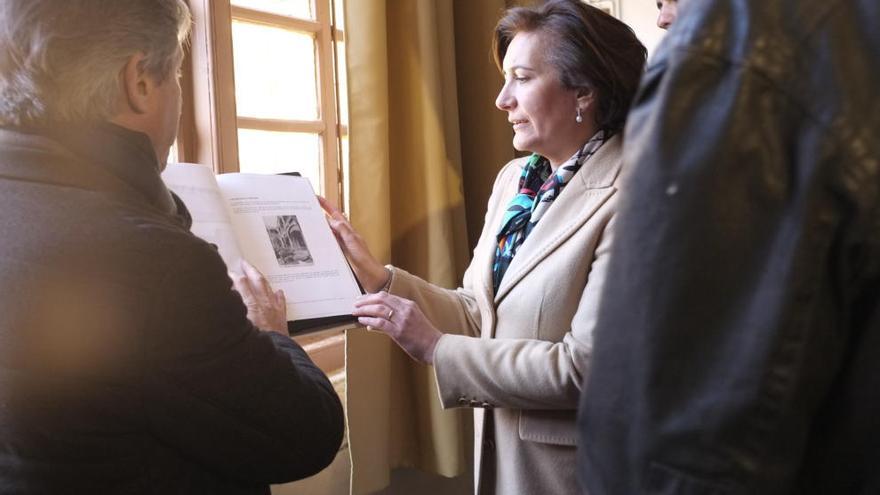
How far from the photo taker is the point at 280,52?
2.04m

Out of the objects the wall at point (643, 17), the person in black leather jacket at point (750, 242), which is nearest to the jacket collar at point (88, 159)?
the person in black leather jacket at point (750, 242)

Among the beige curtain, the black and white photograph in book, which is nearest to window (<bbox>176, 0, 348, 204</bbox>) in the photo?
the beige curtain

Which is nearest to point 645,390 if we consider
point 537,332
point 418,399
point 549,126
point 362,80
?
point 537,332

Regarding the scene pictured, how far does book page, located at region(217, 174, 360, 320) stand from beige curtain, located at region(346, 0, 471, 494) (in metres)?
0.42

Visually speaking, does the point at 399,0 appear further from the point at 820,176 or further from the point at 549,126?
the point at 820,176

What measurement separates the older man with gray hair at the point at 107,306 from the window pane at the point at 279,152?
0.96m

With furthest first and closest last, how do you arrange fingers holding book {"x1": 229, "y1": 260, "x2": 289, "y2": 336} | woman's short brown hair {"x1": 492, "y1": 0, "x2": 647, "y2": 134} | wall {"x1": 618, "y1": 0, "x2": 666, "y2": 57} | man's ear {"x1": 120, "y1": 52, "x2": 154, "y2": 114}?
wall {"x1": 618, "y1": 0, "x2": 666, "y2": 57}, woman's short brown hair {"x1": 492, "y1": 0, "x2": 647, "y2": 134}, fingers holding book {"x1": 229, "y1": 260, "x2": 289, "y2": 336}, man's ear {"x1": 120, "y1": 52, "x2": 154, "y2": 114}

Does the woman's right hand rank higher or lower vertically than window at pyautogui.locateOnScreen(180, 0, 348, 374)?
lower

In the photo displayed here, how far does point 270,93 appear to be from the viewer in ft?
6.66

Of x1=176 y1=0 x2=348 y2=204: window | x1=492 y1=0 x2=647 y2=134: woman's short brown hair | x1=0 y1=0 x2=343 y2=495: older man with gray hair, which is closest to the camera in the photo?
x1=0 y1=0 x2=343 y2=495: older man with gray hair

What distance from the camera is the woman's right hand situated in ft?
5.42

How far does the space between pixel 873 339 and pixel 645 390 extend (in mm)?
129

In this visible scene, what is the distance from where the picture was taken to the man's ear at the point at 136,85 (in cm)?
95

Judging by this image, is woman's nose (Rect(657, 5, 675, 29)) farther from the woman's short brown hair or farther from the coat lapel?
the coat lapel
